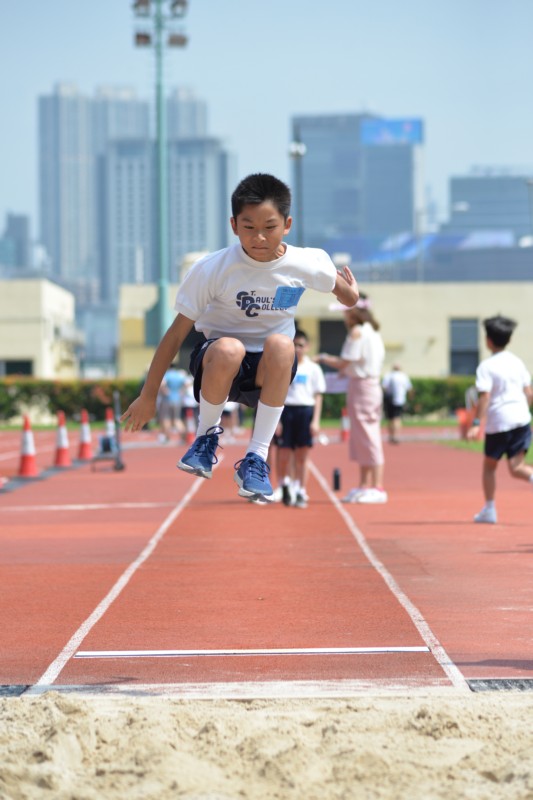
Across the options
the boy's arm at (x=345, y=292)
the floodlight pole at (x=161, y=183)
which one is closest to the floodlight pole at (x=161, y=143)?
the floodlight pole at (x=161, y=183)

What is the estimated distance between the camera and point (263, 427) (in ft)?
23.3

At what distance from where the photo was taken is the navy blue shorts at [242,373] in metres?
6.85

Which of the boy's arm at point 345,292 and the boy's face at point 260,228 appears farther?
the boy's arm at point 345,292

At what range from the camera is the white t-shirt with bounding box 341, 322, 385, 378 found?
14484mm

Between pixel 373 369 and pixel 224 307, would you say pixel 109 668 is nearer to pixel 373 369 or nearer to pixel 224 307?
pixel 224 307

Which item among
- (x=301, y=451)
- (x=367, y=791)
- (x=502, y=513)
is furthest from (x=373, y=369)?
(x=367, y=791)

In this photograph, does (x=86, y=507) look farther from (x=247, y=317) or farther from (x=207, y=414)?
(x=247, y=317)

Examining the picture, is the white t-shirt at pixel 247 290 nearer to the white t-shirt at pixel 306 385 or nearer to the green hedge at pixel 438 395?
the white t-shirt at pixel 306 385

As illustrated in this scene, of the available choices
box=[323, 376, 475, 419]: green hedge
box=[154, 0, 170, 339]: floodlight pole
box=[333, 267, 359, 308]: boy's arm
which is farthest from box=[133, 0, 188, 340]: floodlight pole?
box=[333, 267, 359, 308]: boy's arm

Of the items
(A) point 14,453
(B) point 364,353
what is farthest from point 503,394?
(A) point 14,453

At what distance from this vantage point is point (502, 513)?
45.4 ft

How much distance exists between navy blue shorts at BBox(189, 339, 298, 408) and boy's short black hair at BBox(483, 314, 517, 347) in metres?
4.94

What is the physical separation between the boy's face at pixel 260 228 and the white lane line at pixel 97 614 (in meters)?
2.01

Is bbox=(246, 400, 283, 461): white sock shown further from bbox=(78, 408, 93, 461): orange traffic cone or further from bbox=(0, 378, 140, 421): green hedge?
bbox=(0, 378, 140, 421): green hedge
